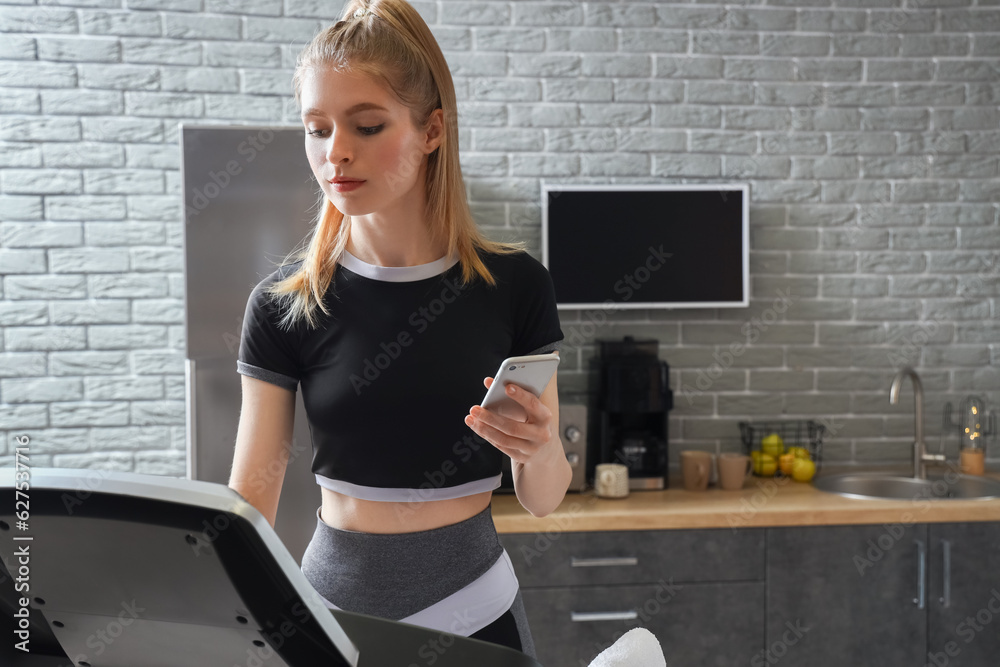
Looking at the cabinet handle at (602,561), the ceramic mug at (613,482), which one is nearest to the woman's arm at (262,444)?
the cabinet handle at (602,561)

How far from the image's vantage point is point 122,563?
0.47 meters

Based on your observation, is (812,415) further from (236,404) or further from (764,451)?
(236,404)

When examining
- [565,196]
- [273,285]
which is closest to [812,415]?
[565,196]

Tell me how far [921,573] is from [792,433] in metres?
0.64

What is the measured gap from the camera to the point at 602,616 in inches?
89.4

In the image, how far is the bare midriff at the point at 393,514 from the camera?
3.49 ft

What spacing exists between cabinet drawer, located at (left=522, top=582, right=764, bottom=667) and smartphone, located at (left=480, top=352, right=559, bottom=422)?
1.48 meters

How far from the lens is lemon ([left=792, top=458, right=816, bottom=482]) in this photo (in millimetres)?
2652

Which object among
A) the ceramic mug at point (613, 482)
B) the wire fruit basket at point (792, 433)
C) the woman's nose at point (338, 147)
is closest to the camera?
the woman's nose at point (338, 147)

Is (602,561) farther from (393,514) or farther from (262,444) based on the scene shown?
(262,444)

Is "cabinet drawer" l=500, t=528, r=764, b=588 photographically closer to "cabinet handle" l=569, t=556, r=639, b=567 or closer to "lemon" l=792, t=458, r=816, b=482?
"cabinet handle" l=569, t=556, r=639, b=567

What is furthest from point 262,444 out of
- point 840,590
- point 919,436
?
point 919,436

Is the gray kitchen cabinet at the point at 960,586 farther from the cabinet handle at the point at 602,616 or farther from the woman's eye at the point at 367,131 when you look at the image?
the woman's eye at the point at 367,131

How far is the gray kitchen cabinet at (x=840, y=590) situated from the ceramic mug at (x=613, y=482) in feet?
1.49
